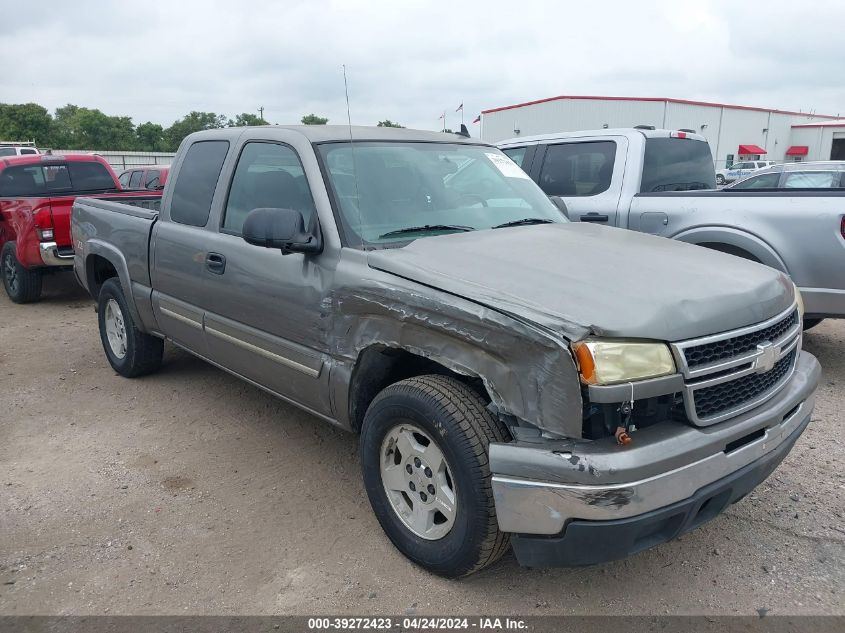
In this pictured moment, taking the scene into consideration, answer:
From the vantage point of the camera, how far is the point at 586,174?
645 cm

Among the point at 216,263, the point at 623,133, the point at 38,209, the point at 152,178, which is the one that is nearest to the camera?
the point at 216,263

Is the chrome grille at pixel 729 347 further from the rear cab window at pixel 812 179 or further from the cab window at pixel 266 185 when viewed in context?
the rear cab window at pixel 812 179

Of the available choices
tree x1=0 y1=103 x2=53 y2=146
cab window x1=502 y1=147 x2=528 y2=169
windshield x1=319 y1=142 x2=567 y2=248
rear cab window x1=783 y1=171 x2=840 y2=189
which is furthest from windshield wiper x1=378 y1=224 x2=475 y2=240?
tree x1=0 y1=103 x2=53 y2=146

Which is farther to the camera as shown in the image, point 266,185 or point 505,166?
point 505,166

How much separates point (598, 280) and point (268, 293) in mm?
1747

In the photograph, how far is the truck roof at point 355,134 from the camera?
3678 mm

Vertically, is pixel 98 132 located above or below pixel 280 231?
above

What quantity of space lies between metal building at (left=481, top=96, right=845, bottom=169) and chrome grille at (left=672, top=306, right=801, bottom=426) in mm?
40674

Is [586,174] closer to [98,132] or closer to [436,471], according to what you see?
[436,471]

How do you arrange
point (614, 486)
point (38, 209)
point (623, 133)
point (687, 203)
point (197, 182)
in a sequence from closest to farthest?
point (614, 486), point (197, 182), point (687, 203), point (623, 133), point (38, 209)

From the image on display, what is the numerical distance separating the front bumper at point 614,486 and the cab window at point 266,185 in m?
1.76

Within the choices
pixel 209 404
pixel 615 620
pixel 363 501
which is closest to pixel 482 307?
pixel 615 620

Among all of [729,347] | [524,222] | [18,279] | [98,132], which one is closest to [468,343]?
[729,347]

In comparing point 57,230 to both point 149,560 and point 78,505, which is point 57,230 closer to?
point 78,505
